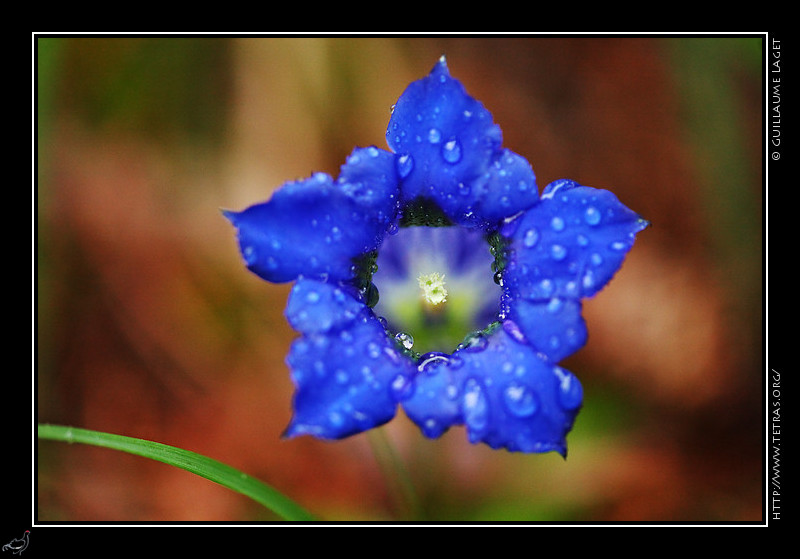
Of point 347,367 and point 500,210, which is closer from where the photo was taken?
point 347,367

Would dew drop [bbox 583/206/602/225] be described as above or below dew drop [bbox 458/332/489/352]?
above

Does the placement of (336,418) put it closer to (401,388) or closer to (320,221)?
(401,388)

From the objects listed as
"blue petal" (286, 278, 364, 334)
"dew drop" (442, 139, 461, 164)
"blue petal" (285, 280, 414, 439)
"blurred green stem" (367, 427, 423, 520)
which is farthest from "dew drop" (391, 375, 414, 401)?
"blurred green stem" (367, 427, 423, 520)

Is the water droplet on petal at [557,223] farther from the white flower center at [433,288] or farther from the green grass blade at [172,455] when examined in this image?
the green grass blade at [172,455]

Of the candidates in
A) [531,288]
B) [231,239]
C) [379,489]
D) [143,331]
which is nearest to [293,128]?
[231,239]

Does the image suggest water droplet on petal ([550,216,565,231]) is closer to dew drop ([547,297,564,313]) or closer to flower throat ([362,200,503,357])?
dew drop ([547,297,564,313])

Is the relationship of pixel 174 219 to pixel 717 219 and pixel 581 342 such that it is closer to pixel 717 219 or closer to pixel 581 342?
pixel 581 342

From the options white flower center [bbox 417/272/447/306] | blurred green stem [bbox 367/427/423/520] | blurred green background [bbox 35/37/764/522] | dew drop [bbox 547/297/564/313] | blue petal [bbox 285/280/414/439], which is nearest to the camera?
blue petal [bbox 285/280/414/439]

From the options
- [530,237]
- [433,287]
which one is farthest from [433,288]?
[530,237]
